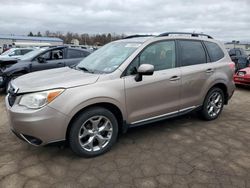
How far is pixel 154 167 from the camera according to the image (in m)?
3.31

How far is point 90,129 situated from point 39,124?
73 cm

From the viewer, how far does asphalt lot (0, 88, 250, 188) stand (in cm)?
300

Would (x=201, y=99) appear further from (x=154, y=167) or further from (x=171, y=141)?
(x=154, y=167)

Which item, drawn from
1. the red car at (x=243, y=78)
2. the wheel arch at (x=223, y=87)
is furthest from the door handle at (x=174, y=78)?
the red car at (x=243, y=78)

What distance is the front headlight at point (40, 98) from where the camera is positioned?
3.13 m

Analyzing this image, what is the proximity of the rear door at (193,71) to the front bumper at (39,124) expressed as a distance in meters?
2.30

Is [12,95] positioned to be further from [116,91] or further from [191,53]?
[191,53]

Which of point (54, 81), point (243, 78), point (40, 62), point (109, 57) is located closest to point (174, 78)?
point (109, 57)

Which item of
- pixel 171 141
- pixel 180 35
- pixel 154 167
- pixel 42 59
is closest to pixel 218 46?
pixel 180 35

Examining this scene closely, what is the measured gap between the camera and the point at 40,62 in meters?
8.21

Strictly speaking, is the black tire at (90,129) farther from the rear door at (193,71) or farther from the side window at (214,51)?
the side window at (214,51)

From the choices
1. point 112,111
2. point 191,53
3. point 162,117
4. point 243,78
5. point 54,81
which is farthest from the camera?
point 243,78

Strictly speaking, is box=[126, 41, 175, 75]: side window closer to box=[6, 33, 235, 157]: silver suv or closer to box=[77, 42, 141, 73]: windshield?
box=[6, 33, 235, 157]: silver suv

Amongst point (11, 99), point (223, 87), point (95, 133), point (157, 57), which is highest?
point (157, 57)
